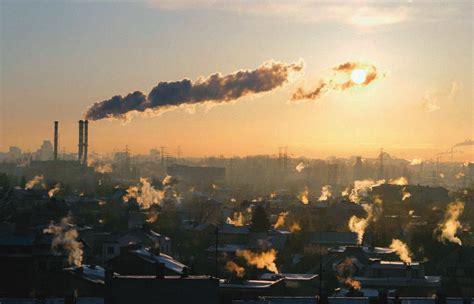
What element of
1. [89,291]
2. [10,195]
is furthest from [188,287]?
[10,195]

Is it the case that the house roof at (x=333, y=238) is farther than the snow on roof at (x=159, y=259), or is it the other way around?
the house roof at (x=333, y=238)

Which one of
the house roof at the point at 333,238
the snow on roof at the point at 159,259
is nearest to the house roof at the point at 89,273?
→ the snow on roof at the point at 159,259

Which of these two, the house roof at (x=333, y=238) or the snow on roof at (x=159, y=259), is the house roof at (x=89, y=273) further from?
the house roof at (x=333, y=238)

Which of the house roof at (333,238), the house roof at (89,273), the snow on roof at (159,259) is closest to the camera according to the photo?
the house roof at (89,273)

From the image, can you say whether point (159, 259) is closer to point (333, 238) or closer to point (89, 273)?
point (89, 273)

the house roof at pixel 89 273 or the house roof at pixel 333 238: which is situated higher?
the house roof at pixel 89 273

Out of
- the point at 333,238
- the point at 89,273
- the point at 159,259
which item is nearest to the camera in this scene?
the point at 89,273

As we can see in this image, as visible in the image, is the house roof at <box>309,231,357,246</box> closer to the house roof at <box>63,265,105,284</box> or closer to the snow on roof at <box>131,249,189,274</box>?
the snow on roof at <box>131,249,189,274</box>

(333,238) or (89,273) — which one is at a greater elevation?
(89,273)

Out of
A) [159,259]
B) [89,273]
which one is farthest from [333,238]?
[89,273]

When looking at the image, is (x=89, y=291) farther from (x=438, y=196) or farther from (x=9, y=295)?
(x=438, y=196)

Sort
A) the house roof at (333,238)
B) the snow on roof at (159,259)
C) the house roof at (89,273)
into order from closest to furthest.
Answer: the house roof at (89,273) < the snow on roof at (159,259) < the house roof at (333,238)
